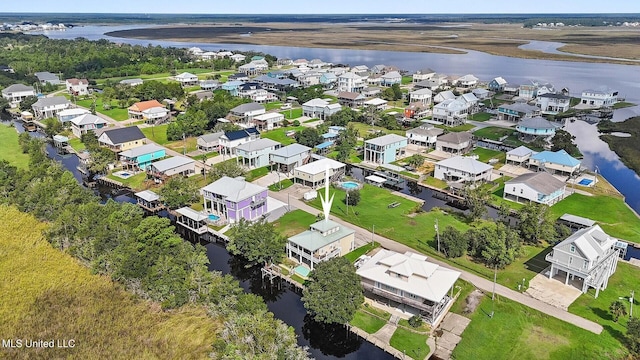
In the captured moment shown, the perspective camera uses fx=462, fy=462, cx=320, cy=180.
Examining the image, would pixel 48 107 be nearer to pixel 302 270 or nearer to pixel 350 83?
pixel 350 83

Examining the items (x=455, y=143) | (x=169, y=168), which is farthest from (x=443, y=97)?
(x=169, y=168)

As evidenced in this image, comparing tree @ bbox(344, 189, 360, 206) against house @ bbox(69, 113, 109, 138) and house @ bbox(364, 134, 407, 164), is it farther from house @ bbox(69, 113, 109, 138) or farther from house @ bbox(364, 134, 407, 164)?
house @ bbox(69, 113, 109, 138)

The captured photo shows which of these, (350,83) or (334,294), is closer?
(334,294)

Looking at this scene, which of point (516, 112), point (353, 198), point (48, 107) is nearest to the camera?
point (353, 198)

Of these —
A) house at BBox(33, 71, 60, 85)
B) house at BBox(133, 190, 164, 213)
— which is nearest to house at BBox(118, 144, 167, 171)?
house at BBox(133, 190, 164, 213)

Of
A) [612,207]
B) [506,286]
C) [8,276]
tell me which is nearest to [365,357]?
[506,286]
